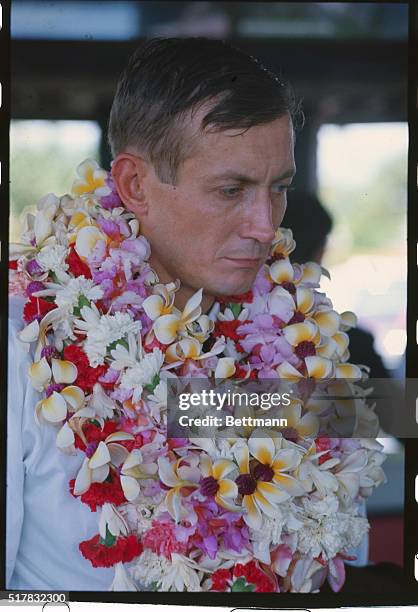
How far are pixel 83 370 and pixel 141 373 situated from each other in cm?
15

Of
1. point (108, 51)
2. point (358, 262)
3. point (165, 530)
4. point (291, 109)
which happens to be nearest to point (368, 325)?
point (358, 262)

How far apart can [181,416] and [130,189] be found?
61cm

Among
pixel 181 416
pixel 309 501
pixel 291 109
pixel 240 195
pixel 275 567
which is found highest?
pixel 291 109

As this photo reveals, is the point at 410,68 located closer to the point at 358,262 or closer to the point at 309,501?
the point at 358,262

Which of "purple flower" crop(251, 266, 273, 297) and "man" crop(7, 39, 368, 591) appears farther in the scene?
"purple flower" crop(251, 266, 273, 297)

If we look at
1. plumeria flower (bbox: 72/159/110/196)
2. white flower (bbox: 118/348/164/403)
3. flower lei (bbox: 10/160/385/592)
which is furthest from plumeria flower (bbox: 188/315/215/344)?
plumeria flower (bbox: 72/159/110/196)

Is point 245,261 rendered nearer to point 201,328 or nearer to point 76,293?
point 201,328

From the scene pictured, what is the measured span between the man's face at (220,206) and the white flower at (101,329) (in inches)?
6.1

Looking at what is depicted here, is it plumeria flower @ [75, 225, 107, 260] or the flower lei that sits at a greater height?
plumeria flower @ [75, 225, 107, 260]

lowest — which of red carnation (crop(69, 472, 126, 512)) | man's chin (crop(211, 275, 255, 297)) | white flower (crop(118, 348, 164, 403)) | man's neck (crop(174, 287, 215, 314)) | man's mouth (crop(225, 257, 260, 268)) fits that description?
red carnation (crop(69, 472, 126, 512))

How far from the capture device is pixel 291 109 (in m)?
2.44

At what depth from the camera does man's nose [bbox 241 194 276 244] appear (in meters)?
2.43

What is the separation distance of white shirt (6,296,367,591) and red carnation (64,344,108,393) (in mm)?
117

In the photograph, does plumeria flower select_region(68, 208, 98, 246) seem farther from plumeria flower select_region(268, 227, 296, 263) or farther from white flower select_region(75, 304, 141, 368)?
plumeria flower select_region(268, 227, 296, 263)
